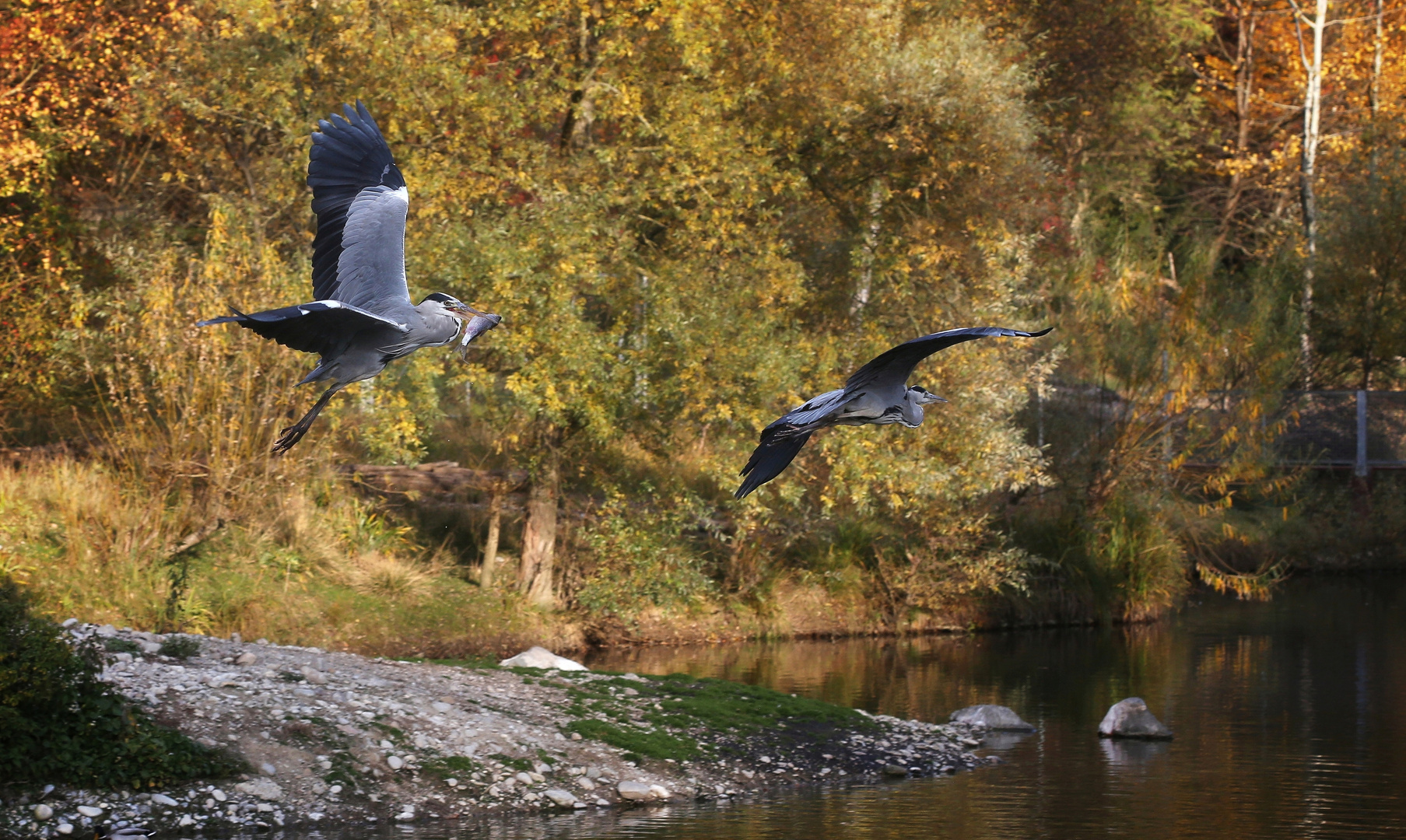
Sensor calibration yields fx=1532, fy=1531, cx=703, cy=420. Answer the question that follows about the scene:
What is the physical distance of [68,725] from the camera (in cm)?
1094

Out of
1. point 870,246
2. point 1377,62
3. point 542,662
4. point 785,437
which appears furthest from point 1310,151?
point 785,437

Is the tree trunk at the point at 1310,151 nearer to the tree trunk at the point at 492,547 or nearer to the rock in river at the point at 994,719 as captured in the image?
the rock in river at the point at 994,719

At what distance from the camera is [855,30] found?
2011 centimetres

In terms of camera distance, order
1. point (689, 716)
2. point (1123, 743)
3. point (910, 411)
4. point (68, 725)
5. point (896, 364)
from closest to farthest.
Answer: point (896, 364) → point (910, 411) → point (68, 725) → point (689, 716) → point (1123, 743)

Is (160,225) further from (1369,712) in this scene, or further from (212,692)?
(1369,712)

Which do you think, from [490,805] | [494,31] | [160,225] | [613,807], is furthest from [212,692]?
[494,31]

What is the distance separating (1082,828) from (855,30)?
11610mm

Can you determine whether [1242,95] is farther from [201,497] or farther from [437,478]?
[201,497]

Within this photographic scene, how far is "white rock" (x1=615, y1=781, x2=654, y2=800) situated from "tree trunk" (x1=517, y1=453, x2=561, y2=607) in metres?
7.40

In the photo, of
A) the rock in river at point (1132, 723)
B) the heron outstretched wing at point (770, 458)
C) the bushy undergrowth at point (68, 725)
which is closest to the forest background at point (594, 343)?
the rock in river at point (1132, 723)

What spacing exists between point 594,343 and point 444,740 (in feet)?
20.0

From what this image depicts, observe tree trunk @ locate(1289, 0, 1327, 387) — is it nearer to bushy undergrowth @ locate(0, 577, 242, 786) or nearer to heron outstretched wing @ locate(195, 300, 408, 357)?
bushy undergrowth @ locate(0, 577, 242, 786)

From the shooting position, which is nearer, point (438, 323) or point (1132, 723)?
point (438, 323)

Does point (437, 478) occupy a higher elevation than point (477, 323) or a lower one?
lower
